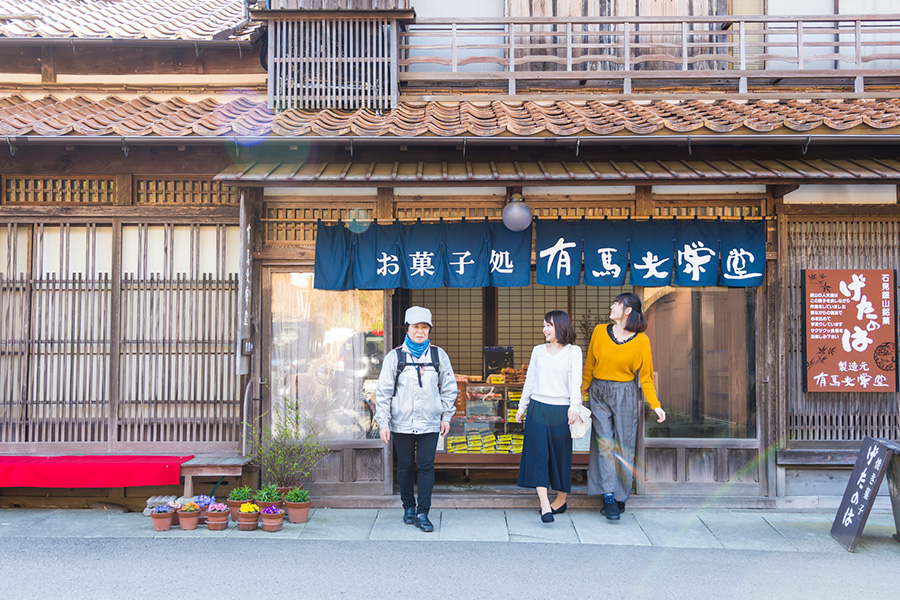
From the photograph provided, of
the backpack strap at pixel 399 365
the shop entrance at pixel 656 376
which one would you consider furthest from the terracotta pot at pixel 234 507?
the backpack strap at pixel 399 365

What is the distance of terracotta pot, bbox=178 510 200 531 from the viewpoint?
6953 millimetres

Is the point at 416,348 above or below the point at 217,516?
above

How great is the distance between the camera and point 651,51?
9461mm

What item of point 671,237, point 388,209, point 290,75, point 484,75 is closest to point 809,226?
point 671,237

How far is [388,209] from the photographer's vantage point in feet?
26.2

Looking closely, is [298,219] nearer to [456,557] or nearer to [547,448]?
[547,448]

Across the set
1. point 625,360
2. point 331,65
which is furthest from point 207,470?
point 331,65

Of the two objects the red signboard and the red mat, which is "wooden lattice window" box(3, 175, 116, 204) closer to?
the red mat

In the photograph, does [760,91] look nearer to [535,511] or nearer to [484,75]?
[484,75]

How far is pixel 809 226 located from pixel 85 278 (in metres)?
8.78

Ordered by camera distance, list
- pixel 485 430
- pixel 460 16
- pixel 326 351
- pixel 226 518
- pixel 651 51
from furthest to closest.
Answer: pixel 460 16 → pixel 651 51 → pixel 485 430 → pixel 326 351 → pixel 226 518

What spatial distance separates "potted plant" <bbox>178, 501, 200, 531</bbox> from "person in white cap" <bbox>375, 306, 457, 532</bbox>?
7.02 ft

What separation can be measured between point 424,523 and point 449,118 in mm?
4596

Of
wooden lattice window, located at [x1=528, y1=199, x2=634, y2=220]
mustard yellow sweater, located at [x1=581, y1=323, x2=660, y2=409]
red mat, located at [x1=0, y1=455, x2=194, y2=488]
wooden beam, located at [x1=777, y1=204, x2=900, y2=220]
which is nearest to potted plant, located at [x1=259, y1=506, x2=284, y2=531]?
red mat, located at [x1=0, y1=455, x2=194, y2=488]
